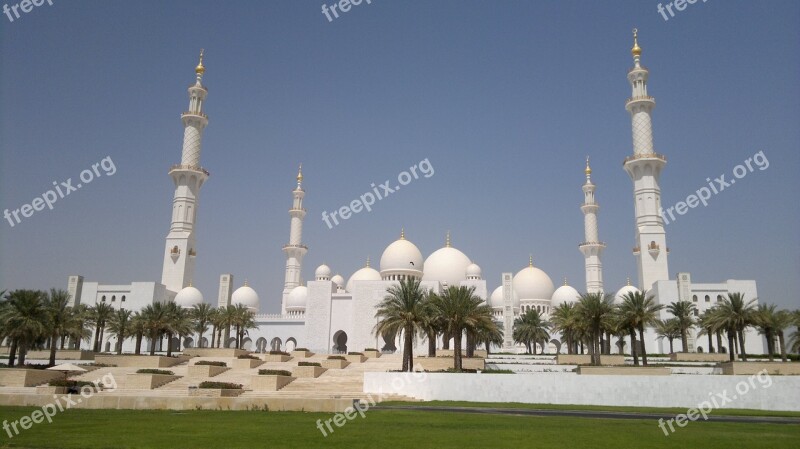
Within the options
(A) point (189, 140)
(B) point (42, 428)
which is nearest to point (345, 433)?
(B) point (42, 428)

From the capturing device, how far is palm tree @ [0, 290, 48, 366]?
33.5 meters

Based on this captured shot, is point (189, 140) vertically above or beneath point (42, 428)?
above

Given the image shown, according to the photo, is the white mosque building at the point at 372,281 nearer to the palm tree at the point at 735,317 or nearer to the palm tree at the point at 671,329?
the palm tree at the point at 671,329

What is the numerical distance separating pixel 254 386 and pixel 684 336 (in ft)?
101

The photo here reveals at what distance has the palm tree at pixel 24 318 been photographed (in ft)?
110

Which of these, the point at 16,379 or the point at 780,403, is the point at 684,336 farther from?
the point at 16,379

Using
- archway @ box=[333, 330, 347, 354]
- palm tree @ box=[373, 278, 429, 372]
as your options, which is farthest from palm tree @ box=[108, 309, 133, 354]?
palm tree @ box=[373, 278, 429, 372]

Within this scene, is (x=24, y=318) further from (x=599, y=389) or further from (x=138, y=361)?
(x=599, y=389)

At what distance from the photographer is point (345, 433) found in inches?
560

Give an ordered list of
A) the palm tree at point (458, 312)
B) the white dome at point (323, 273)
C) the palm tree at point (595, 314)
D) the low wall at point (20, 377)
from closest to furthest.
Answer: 1. the low wall at point (20, 377)
2. the palm tree at point (458, 312)
3. the palm tree at point (595, 314)
4. the white dome at point (323, 273)

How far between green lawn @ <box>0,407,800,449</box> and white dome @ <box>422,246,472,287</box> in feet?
141

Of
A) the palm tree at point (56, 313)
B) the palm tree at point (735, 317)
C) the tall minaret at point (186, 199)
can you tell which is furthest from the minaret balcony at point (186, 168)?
the palm tree at point (735, 317)

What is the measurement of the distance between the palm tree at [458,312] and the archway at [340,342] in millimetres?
23201

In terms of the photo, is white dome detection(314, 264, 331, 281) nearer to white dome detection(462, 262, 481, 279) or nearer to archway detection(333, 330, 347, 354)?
archway detection(333, 330, 347, 354)
